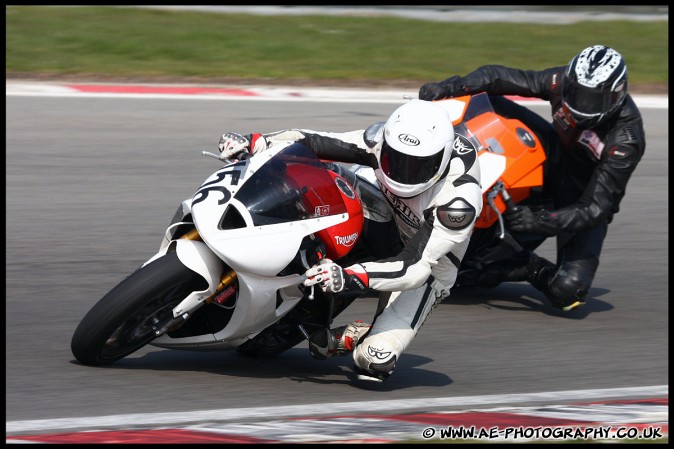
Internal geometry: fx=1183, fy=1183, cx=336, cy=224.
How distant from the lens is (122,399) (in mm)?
4617

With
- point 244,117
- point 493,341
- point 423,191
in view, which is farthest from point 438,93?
point 244,117

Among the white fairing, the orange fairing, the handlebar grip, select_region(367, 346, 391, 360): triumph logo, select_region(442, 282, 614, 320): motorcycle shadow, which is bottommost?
select_region(442, 282, 614, 320): motorcycle shadow

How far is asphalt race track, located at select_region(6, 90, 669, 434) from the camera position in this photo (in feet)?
16.1

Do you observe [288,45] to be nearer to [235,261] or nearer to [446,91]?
[446,91]

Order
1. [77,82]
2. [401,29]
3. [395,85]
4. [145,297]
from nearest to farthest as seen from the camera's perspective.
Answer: [145,297], [77,82], [395,85], [401,29]

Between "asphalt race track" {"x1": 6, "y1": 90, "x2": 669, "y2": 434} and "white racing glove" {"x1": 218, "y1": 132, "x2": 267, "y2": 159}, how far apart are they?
3.08 ft

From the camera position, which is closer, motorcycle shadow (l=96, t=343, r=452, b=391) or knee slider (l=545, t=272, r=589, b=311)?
motorcycle shadow (l=96, t=343, r=452, b=391)

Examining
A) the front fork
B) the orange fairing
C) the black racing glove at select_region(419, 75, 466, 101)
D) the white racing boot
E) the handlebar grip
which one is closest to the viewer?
the front fork

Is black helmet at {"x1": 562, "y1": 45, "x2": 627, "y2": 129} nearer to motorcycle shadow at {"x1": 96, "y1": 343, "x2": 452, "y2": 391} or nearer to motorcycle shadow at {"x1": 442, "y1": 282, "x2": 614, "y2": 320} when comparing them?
motorcycle shadow at {"x1": 442, "y1": 282, "x2": 614, "y2": 320}

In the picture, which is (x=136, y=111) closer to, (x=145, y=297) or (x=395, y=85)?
(x=395, y=85)

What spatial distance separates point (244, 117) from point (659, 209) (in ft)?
12.4

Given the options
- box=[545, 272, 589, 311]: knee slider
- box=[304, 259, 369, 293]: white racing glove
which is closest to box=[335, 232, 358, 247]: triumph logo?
box=[304, 259, 369, 293]: white racing glove

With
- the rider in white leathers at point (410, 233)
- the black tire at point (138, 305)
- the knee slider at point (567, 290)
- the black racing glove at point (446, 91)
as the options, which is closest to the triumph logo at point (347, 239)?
the rider in white leathers at point (410, 233)

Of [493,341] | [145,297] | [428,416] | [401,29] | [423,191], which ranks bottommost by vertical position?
[401,29]
